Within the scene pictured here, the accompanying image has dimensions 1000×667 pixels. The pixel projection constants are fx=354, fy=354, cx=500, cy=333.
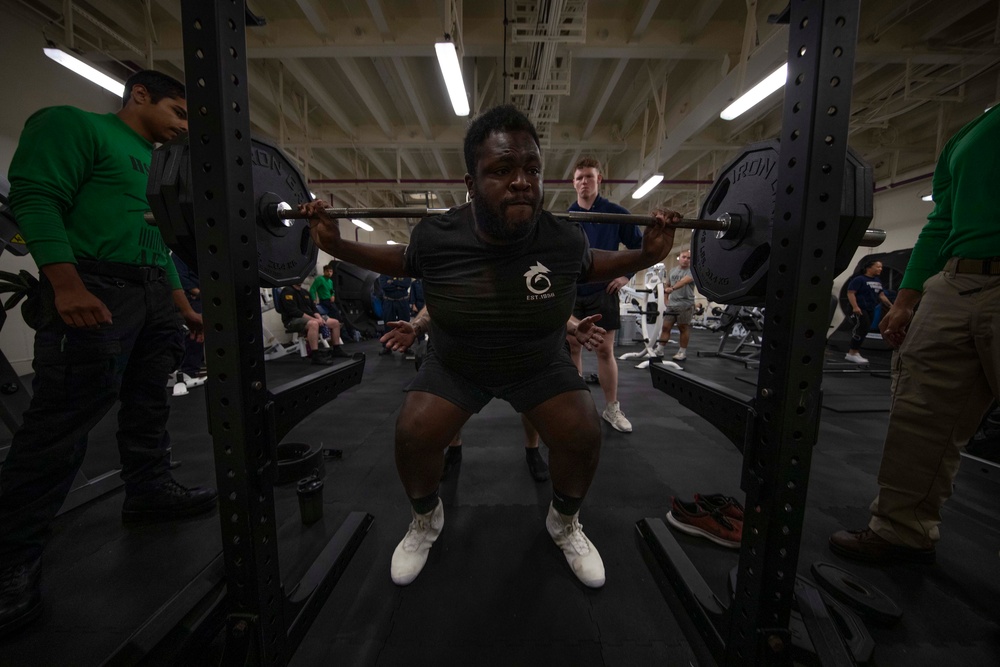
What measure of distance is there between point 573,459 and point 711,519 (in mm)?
648

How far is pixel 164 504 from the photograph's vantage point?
142cm

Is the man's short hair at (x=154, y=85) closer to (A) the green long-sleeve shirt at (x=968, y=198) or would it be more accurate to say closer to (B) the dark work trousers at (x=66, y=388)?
(B) the dark work trousers at (x=66, y=388)

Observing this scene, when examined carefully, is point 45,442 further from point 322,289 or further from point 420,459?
point 322,289

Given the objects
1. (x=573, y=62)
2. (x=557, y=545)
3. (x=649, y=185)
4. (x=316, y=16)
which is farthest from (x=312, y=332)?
(x=649, y=185)

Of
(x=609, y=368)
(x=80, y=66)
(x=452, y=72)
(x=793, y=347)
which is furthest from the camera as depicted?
(x=452, y=72)

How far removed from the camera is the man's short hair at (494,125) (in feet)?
3.59

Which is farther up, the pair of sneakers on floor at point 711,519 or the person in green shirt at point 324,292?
the person in green shirt at point 324,292

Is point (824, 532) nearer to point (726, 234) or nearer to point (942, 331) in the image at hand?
point (942, 331)

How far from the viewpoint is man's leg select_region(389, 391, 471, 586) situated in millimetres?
1161

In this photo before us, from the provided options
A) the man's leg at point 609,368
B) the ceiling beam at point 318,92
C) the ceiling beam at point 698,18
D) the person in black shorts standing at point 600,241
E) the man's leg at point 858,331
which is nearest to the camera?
the person in black shorts standing at point 600,241

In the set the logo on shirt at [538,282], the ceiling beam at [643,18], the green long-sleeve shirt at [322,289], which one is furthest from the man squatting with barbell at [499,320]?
the green long-sleeve shirt at [322,289]

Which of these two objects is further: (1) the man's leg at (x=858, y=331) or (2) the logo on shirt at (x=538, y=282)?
(1) the man's leg at (x=858, y=331)

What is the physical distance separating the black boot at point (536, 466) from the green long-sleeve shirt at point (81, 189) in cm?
172

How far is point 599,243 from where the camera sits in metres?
2.17
